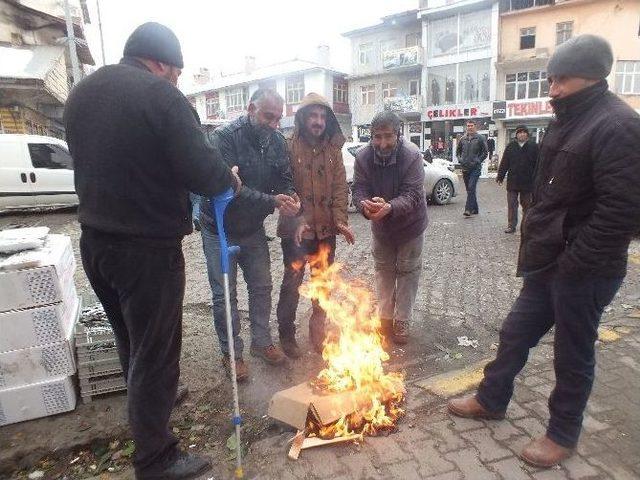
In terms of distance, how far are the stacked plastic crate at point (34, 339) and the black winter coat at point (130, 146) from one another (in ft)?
3.48

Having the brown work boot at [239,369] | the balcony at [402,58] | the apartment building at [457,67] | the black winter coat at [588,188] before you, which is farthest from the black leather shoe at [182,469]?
the balcony at [402,58]

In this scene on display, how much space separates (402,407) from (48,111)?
24.1 m

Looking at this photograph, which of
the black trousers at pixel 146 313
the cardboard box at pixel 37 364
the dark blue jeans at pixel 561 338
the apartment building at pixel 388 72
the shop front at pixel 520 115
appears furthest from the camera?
the apartment building at pixel 388 72

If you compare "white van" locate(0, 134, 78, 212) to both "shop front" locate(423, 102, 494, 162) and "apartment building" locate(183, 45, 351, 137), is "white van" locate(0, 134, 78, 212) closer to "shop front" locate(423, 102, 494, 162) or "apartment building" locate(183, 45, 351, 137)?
"apartment building" locate(183, 45, 351, 137)

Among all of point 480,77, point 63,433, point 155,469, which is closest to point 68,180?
point 63,433

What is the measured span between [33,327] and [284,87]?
132ft

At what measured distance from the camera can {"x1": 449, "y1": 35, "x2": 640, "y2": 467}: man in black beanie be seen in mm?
2074

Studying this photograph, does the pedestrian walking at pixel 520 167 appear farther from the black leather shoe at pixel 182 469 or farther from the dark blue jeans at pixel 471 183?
the black leather shoe at pixel 182 469

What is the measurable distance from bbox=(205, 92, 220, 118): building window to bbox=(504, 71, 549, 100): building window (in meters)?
29.1

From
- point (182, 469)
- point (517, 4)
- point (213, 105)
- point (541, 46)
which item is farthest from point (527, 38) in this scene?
point (182, 469)

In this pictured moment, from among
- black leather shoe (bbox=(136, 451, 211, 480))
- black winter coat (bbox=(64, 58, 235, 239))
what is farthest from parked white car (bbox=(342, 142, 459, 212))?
black winter coat (bbox=(64, 58, 235, 239))

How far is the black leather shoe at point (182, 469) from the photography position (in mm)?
2375

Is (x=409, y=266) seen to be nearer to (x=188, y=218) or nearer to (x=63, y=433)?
(x=188, y=218)

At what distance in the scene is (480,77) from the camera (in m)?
30.9
